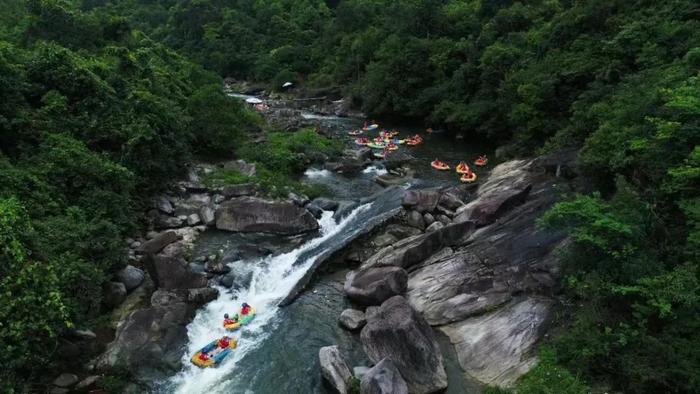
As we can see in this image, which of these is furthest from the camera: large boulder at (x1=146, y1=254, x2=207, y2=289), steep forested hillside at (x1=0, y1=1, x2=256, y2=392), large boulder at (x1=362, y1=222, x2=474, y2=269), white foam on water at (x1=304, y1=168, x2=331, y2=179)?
white foam on water at (x1=304, y1=168, x2=331, y2=179)

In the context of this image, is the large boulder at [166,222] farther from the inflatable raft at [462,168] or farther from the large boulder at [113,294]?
the inflatable raft at [462,168]

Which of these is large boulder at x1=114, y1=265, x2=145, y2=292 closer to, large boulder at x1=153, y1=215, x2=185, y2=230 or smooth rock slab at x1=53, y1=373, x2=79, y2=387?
smooth rock slab at x1=53, y1=373, x2=79, y2=387

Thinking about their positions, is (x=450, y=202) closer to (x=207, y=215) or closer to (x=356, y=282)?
(x=356, y=282)

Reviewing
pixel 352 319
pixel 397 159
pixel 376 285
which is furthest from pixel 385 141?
pixel 352 319

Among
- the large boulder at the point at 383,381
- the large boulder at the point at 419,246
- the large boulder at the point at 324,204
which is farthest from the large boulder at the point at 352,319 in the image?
the large boulder at the point at 324,204

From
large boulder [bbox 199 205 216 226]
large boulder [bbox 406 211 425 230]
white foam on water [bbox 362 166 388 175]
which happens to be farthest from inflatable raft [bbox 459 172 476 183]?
large boulder [bbox 199 205 216 226]

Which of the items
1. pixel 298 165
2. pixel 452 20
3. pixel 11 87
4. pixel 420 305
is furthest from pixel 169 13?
pixel 420 305

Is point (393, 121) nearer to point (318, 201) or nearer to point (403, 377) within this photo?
point (318, 201)
